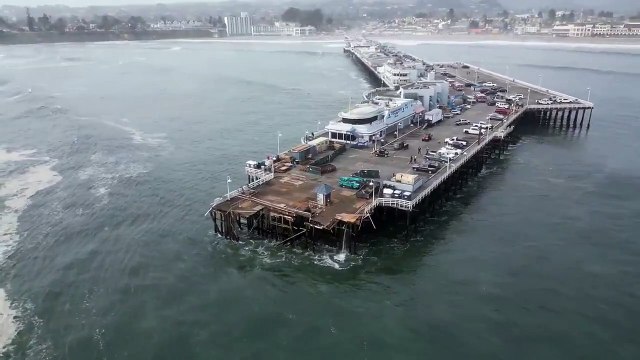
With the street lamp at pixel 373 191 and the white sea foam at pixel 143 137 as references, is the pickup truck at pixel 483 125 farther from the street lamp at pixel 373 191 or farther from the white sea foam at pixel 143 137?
the white sea foam at pixel 143 137

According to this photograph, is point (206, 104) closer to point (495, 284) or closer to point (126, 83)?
point (126, 83)

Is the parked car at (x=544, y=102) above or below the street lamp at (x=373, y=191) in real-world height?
above

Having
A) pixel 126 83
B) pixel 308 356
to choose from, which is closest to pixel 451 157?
pixel 308 356

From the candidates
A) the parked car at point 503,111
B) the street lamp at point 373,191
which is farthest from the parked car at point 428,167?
the parked car at point 503,111

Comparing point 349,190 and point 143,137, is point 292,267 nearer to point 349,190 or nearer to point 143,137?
point 349,190

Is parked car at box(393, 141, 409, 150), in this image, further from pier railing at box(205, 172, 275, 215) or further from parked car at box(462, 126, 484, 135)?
pier railing at box(205, 172, 275, 215)

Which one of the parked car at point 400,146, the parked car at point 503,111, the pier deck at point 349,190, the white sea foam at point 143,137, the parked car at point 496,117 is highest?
the parked car at point 503,111
